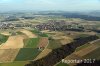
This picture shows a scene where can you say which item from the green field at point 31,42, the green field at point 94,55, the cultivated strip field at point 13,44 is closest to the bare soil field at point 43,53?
the green field at point 31,42

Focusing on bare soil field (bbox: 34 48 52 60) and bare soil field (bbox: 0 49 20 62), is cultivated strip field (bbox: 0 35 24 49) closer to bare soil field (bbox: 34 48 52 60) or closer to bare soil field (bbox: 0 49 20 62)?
bare soil field (bbox: 0 49 20 62)

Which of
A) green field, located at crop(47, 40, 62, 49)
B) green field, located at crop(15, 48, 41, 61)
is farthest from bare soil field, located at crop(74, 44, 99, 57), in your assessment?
green field, located at crop(15, 48, 41, 61)

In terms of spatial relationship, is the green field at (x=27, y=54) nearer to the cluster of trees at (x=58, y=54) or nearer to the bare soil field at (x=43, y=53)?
the bare soil field at (x=43, y=53)

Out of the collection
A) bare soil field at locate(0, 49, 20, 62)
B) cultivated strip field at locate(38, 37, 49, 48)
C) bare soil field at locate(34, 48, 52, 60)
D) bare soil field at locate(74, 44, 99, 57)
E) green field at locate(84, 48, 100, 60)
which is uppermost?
green field at locate(84, 48, 100, 60)

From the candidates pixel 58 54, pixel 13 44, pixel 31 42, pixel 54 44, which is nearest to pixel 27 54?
pixel 58 54

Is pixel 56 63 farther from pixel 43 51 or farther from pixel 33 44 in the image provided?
pixel 33 44

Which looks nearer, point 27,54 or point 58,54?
point 58,54

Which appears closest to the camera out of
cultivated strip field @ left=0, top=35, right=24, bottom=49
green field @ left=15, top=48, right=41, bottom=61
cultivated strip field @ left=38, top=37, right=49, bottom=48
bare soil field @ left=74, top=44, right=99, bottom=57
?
green field @ left=15, top=48, right=41, bottom=61

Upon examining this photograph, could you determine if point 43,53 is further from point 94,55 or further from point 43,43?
point 43,43
